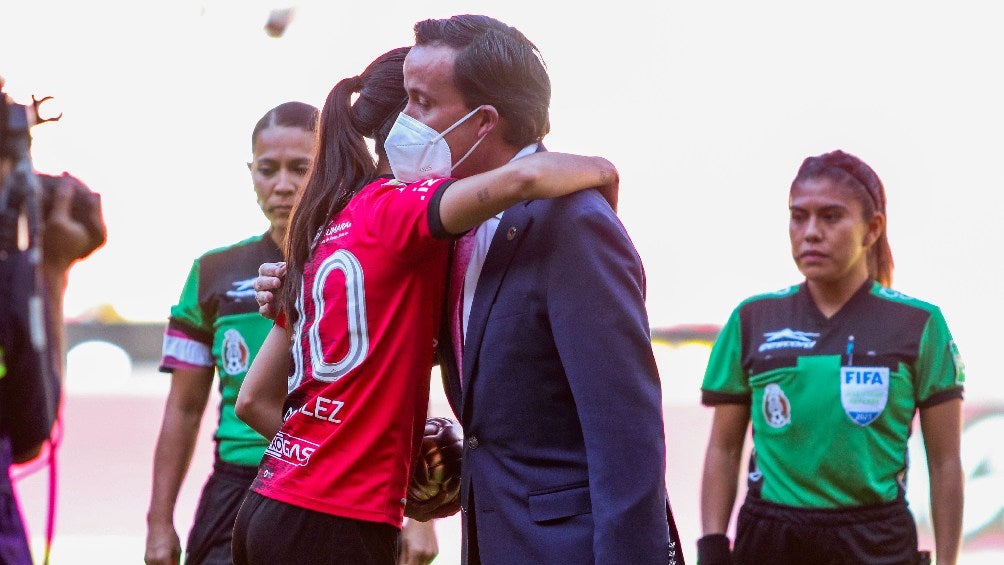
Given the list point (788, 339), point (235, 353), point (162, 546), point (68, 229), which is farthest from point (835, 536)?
point (68, 229)

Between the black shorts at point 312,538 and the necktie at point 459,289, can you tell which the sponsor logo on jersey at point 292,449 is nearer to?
the black shorts at point 312,538

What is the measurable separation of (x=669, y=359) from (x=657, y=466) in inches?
150

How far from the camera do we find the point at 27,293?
1.65 meters

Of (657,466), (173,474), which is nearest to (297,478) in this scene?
(657,466)

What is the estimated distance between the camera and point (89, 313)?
16.8 ft

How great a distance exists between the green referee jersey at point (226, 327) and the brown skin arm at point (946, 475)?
4.81ft

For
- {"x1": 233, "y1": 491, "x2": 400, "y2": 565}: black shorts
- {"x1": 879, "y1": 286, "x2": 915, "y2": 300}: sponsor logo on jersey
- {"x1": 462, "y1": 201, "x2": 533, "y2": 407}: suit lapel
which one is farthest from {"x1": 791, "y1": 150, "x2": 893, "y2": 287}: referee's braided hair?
{"x1": 233, "y1": 491, "x2": 400, "y2": 565}: black shorts

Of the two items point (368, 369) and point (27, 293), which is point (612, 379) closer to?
point (368, 369)

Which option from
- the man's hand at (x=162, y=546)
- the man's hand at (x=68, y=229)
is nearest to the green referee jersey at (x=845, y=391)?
the man's hand at (x=162, y=546)

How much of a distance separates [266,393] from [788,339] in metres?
1.31

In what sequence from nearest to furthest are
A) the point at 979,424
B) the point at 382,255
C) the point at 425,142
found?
1. the point at 382,255
2. the point at 425,142
3. the point at 979,424

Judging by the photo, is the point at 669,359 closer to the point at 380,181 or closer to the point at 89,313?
the point at 89,313

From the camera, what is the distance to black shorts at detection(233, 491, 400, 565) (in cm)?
175

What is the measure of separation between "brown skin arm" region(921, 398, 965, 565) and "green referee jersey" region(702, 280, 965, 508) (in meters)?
0.03
